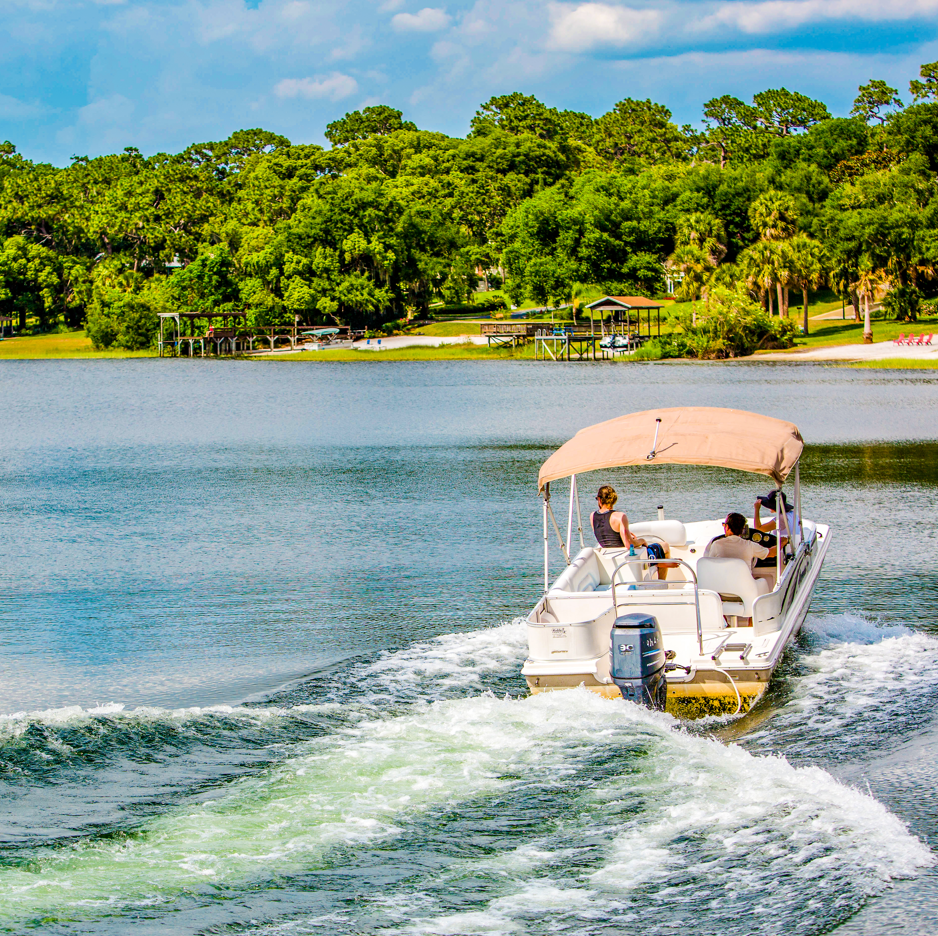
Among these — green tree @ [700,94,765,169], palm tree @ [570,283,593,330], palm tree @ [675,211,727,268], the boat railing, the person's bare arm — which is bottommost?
the boat railing

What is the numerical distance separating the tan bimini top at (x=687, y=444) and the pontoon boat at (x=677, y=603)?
0.7 inches

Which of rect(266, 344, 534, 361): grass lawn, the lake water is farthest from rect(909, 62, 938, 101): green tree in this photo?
the lake water

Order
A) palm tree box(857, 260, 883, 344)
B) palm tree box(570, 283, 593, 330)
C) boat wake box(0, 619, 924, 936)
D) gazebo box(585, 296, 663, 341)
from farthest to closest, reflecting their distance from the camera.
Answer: palm tree box(570, 283, 593, 330), gazebo box(585, 296, 663, 341), palm tree box(857, 260, 883, 344), boat wake box(0, 619, 924, 936)

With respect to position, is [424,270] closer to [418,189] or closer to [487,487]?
[418,189]

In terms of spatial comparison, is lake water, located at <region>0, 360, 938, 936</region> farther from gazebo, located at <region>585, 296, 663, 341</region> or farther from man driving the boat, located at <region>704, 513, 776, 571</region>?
gazebo, located at <region>585, 296, 663, 341</region>

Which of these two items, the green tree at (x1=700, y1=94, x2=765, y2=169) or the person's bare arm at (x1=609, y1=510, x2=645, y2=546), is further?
the green tree at (x1=700, y1=94, x2=765, y2=169)

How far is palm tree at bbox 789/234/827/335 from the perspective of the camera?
85.5 meters

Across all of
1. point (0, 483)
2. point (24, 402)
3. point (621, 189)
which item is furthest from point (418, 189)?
point (0, 483)

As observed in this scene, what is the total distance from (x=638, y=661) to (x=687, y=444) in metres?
3.78

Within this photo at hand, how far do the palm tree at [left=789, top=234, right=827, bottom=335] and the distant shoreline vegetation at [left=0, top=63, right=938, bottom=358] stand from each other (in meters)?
0.17

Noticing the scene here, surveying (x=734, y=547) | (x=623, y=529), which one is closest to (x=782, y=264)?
(x=623, y=529)

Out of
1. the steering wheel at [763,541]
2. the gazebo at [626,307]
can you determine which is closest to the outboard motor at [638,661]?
the steering wheel at [763,541]

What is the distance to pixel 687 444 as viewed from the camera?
1396 centimetres

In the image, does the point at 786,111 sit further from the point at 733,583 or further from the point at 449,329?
the point at 733,583
